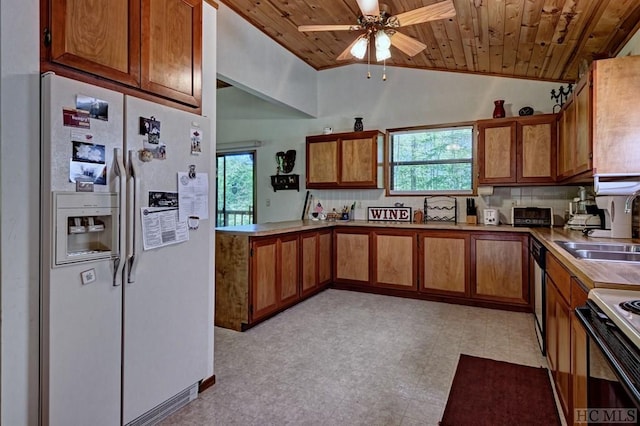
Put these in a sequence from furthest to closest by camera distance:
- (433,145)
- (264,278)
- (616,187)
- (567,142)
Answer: (433,145), (264,278), (567,142), (616,187)

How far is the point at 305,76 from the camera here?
534 cm

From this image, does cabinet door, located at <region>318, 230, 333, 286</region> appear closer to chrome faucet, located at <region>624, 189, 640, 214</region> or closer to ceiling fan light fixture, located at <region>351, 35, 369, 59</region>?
ceiling fan light fixture, located at <region>351, 35, 369, 59</region>

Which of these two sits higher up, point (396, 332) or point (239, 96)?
point (239, 96)

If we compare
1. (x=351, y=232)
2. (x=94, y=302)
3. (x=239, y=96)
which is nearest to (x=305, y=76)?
(x=239, y=96)

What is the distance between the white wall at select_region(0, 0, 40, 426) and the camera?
1.41 metres

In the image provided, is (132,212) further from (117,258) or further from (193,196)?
(193,196)

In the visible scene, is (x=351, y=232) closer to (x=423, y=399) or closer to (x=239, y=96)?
(x=423, y=399)

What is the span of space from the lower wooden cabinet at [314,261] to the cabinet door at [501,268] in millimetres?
1787

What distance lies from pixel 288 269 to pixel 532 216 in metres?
2.87

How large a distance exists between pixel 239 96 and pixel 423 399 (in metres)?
5.50

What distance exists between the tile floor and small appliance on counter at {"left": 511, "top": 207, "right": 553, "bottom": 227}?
1063 mm

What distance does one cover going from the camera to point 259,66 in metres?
4.23

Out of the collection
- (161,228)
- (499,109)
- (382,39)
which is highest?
(382,39)

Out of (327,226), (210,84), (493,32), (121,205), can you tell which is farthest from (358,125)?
(121,205)
